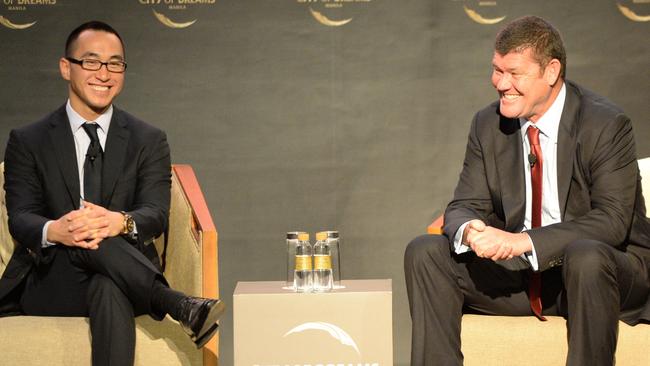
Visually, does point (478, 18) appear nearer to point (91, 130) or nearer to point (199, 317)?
point (91, 130)

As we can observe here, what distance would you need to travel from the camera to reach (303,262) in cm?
363

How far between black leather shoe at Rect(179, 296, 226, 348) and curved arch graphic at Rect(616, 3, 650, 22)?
8.42ft

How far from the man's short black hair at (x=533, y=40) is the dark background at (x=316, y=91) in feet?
4.24

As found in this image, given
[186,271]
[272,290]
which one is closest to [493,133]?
[272,290]

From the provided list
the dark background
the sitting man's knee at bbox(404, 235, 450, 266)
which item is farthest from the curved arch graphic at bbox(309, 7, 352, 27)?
the sitting man's knee at bbox(404, 235, 450, 266)

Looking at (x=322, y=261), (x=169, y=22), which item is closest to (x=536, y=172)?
(x=322, y=261)

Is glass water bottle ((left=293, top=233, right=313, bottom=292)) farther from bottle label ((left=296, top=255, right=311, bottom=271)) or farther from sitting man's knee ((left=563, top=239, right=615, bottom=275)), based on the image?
sitting man's knee ((left=563, top=239, right=615, bottom=275))

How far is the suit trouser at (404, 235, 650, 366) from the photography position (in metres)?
2.93

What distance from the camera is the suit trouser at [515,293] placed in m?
2.93

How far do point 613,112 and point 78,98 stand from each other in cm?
198

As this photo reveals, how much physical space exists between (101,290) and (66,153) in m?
0.69

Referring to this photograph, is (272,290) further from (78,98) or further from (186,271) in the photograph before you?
(78,98)

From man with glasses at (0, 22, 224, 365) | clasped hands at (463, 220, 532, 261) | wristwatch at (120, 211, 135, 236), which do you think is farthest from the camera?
wristwatch at (120, 211, 135, 236)

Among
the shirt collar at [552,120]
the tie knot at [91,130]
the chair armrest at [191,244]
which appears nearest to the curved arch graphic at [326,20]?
the chair armrest at [191,244]
